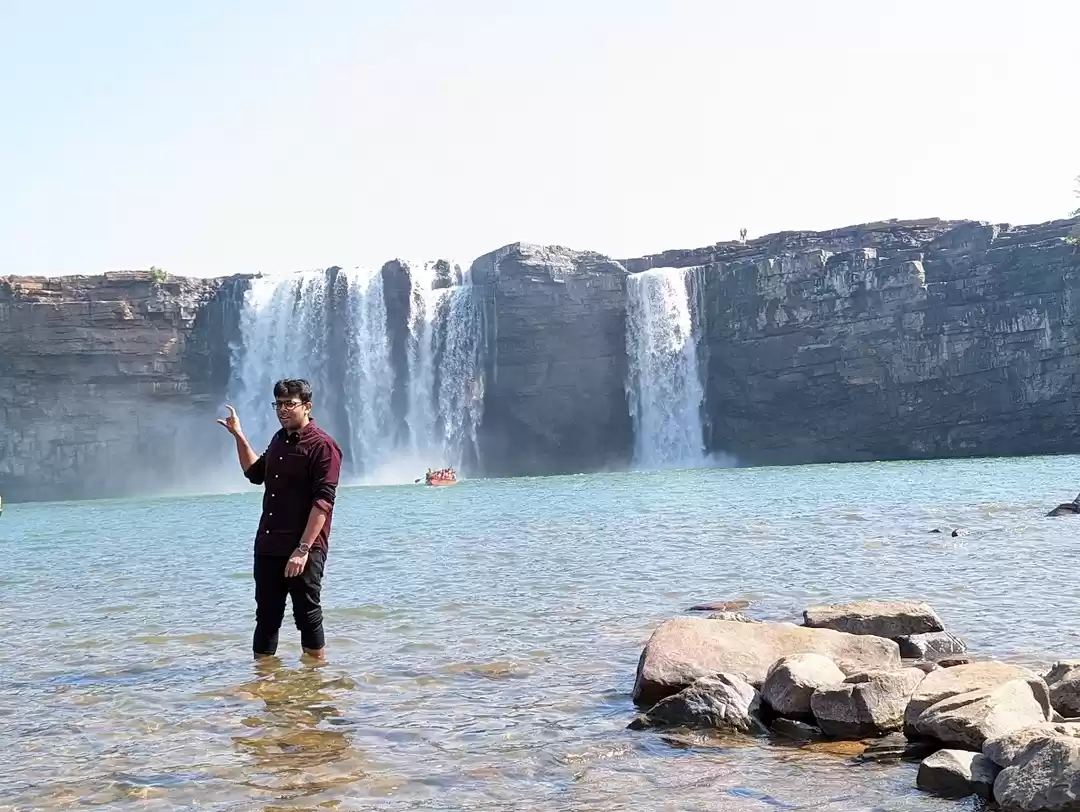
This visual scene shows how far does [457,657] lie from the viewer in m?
8.27

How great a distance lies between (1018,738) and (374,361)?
56.6m

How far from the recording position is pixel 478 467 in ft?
199

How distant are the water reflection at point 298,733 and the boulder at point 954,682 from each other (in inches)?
108

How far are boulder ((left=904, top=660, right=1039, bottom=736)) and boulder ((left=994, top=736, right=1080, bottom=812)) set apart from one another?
1.17m

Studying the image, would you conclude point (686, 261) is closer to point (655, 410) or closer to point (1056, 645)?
point (655, 410)

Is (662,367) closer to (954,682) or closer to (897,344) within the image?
(897,344)

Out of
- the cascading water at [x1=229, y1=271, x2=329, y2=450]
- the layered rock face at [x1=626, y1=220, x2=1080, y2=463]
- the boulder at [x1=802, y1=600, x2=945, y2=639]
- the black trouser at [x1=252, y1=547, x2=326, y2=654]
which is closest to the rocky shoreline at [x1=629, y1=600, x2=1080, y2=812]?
the boulder at [x1=802, y1=600, x2=945, y2=639]

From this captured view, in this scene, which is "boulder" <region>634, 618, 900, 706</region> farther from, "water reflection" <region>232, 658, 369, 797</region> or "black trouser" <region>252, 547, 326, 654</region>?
"black trouser" <region>252, 547, 326, 654</region>

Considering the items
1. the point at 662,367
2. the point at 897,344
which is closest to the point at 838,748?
the point at 897,344

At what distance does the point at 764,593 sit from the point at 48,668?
6.80m

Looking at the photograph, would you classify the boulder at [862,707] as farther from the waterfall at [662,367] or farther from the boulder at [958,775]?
the waterfall at [662,367]

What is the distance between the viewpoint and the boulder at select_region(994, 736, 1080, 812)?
4020 millimetres

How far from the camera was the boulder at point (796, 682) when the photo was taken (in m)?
5.98

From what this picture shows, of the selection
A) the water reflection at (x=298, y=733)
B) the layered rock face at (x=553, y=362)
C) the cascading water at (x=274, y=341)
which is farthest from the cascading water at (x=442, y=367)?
the water reflection at (x=298, y=733)
